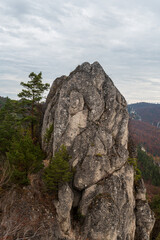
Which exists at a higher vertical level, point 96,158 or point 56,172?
point 96,158

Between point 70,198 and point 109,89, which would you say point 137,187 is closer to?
point 70,198

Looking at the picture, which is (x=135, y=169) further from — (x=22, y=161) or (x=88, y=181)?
(x=22, y=161)

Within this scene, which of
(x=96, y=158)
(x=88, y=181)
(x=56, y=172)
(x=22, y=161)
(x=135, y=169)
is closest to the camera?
(x=22, y=161)

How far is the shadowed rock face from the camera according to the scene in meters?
17.4

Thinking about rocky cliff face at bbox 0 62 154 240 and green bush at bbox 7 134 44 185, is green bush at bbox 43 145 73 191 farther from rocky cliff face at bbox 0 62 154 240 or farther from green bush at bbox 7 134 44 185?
green bush at bbox 7 134 44 185

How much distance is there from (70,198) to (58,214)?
6.69 feet

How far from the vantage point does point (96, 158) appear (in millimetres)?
19344

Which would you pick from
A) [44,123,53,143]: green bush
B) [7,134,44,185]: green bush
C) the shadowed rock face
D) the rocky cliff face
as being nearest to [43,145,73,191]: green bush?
the rocky cliff face

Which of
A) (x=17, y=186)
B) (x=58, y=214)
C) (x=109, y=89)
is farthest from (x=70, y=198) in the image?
(x=109, y=89)

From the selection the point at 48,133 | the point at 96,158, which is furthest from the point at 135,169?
the point at 48,133

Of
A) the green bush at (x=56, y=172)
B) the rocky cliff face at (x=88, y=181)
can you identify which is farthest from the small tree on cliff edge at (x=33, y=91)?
the green bush at (x=56, y=172)

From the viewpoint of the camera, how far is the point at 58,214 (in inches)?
657

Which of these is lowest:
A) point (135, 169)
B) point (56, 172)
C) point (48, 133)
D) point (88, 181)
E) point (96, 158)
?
point (135, 169)

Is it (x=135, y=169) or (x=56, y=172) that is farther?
(x=135, y=169)
